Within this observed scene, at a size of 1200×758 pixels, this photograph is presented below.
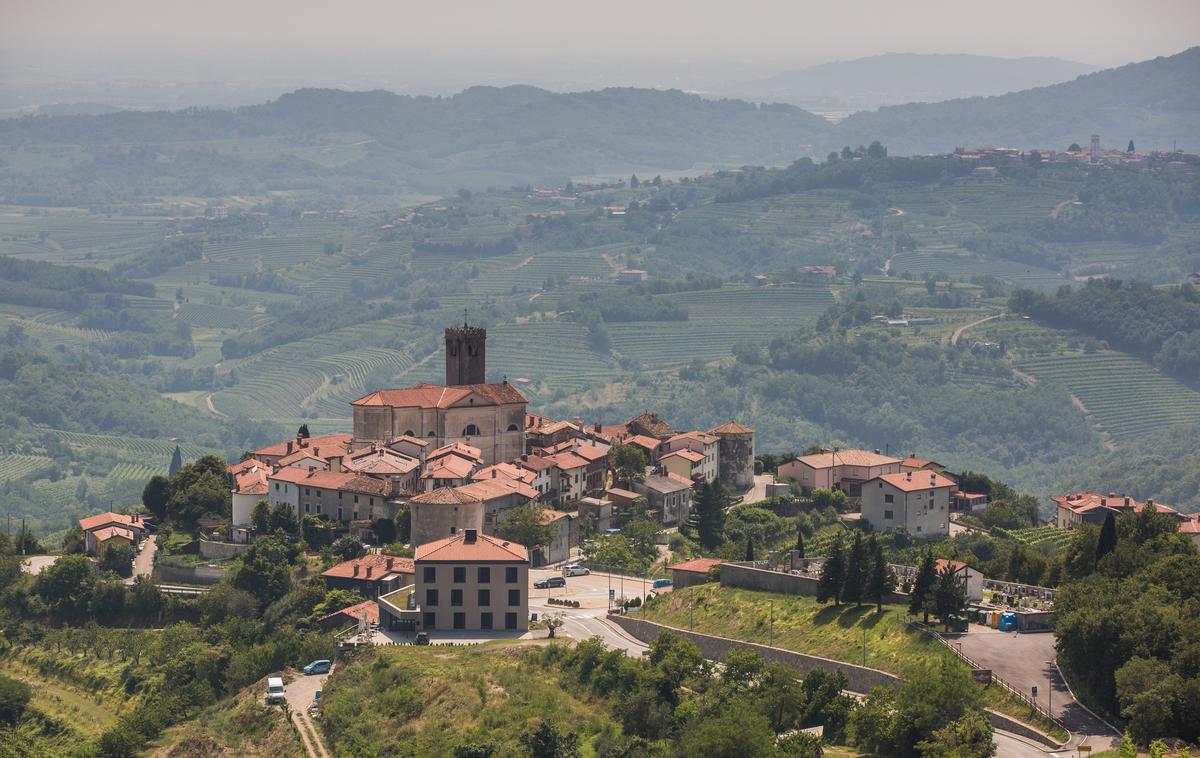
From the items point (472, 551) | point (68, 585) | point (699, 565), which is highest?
point (472, 551)

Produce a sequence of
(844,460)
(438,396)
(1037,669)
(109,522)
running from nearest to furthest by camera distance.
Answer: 1. (1037,669)
2. (109,522)
3. (438,396)
4. (844,460)

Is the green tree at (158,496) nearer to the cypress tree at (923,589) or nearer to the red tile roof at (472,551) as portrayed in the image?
the red tile roof at (472,551)

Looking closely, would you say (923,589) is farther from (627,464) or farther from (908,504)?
(627,464)

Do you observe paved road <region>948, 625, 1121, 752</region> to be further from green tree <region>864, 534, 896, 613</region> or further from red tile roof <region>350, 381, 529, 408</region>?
red tile roof <region>350, 381, 529, 408</region>

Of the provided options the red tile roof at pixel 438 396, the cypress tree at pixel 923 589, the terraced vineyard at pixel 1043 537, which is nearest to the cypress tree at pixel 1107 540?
the cypress tree at pixel 923 589

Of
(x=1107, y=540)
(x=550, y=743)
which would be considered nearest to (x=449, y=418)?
(x=1107, y=540)

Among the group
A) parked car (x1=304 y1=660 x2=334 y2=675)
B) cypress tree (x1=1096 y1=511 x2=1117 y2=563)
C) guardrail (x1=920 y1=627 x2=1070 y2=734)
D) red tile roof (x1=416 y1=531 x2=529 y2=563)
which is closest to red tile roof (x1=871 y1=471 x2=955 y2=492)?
red tile roof (x1=416 y1=531 x2=529 y2=563)

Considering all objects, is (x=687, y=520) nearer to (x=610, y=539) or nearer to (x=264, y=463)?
(x=610, y=539)
